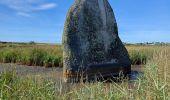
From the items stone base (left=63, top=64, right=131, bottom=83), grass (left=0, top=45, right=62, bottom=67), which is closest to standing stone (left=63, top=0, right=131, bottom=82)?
stone base (left=63, top=64, right=131, bottom=83)

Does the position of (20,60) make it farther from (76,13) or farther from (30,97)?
(30,97)

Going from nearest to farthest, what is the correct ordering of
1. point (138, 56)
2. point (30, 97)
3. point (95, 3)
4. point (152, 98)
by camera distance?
point (152, 98) < point (30, 97) < point (95, 3) < point (138, 56)

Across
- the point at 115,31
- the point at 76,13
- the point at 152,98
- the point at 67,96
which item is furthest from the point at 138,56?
the point at 152,98

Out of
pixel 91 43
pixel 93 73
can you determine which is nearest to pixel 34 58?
pixel 91 43

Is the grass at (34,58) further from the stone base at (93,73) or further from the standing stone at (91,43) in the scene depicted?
the stone base at (93,73)

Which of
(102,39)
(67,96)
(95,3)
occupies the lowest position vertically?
(67,96)

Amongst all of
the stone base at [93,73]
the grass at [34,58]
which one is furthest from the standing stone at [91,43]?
the grass at [34,58]

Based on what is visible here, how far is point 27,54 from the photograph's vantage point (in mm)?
22391

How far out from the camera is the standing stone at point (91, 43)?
48.3 ft

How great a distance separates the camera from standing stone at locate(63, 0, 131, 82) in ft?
48.3

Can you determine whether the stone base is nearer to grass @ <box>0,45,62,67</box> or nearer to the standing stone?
the standing stone

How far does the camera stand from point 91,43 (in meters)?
15.3

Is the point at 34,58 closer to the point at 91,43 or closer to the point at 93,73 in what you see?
the point at 91,43

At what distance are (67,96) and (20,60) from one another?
46.4 feet
